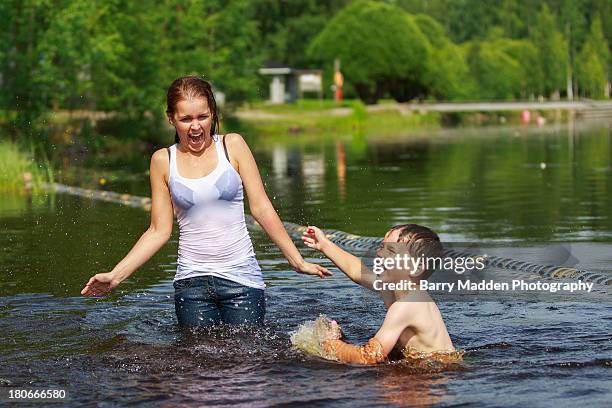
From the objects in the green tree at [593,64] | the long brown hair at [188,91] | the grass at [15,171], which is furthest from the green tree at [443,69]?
the long brown hair at [188,91]

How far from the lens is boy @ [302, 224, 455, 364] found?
8.07m

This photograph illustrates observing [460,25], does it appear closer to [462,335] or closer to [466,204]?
[466,204]

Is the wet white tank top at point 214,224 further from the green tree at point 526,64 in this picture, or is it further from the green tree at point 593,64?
the green tree at point 593,64

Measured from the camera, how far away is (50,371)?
8.71m

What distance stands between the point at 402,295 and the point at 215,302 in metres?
1.35

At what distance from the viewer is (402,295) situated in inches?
323

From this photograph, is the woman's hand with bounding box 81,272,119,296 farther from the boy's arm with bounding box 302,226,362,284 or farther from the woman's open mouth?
the boy's arm with bounding box 302,226,362,284

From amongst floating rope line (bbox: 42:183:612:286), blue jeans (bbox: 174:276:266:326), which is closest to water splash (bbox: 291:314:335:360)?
blue jeans (bbox: 174:276:266:326)

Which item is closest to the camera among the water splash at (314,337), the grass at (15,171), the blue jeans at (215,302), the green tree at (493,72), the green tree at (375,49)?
the blue jeans at (215,302)

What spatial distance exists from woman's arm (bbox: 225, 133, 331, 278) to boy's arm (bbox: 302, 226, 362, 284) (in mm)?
128

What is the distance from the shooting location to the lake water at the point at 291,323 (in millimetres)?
7953

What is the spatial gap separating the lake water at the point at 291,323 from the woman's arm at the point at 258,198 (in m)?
0.76

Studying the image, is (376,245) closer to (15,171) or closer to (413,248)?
(413,248)

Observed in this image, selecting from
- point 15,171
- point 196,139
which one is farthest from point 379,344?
point 15,171
